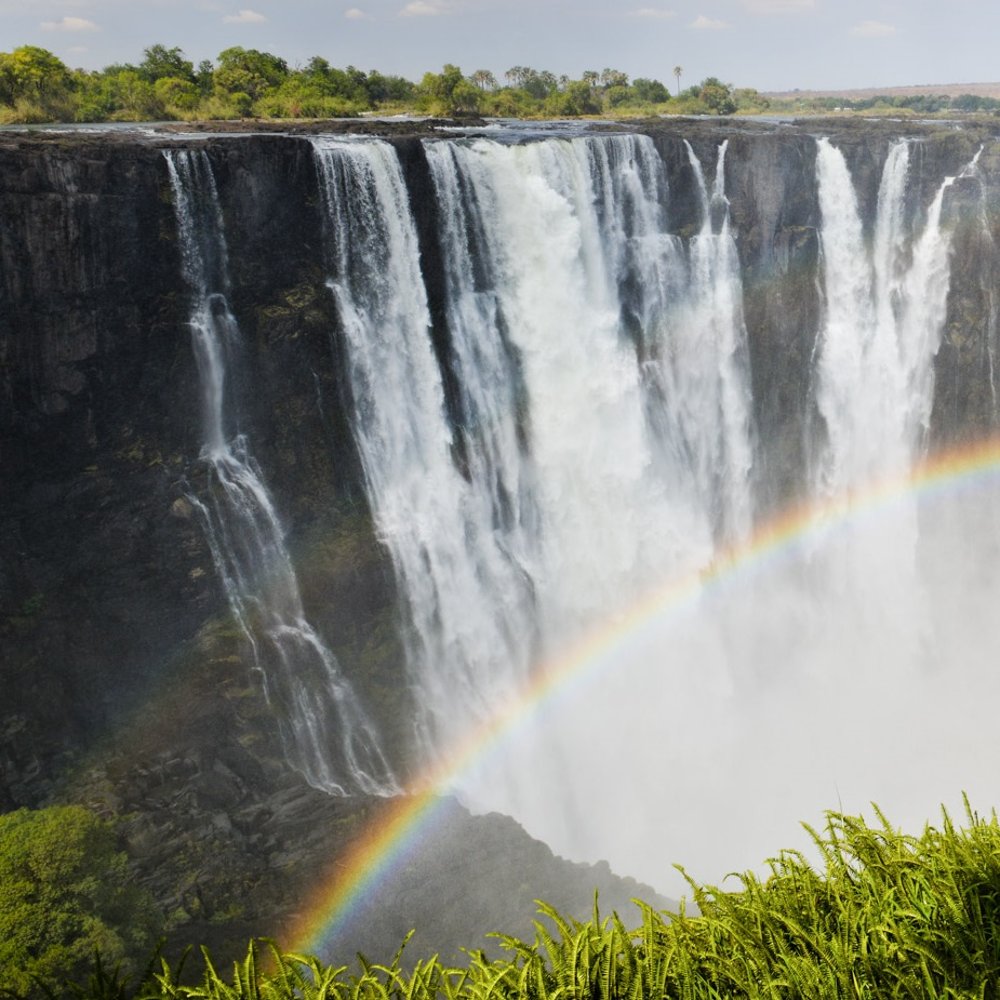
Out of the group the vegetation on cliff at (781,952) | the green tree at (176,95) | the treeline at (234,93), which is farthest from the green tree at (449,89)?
the vegetation on cliff at (781,952)

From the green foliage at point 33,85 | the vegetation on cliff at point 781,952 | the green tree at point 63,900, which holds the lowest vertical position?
the green tree at point 63,900

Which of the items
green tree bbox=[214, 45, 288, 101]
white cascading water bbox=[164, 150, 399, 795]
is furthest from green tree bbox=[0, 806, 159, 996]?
green tree bbox=[214, 45, 288, 101]

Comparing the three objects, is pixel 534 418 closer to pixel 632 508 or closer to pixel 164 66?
pixel 632 508

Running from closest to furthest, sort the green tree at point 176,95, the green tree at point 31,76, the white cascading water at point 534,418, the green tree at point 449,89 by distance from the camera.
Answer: the white cascading water at point 534,418
the green tree at point 31,76
the green tree at point 176,95
the green tree at point 449,89

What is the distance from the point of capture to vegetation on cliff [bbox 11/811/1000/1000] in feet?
18.7

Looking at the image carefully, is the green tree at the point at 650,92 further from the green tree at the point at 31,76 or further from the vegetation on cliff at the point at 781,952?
the vegetation on cliff at the point at 781,952

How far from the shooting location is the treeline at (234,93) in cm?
2514

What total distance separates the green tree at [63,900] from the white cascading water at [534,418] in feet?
24.3

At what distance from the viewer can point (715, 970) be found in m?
5.98

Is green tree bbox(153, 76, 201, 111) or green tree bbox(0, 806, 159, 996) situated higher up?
green tree bbox(153, 76, 201, 111)

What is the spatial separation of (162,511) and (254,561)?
2.07m

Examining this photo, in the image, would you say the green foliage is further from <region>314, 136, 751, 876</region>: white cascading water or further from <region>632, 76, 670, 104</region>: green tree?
<region>632, 76, 670, 104</region>: green tree

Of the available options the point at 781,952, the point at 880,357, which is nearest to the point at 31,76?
the point at 880,357

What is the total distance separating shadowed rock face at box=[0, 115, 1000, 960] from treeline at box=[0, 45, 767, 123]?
10.2m
